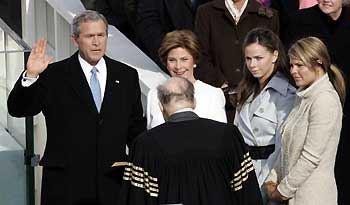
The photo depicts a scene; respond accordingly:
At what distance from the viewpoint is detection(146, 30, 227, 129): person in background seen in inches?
247

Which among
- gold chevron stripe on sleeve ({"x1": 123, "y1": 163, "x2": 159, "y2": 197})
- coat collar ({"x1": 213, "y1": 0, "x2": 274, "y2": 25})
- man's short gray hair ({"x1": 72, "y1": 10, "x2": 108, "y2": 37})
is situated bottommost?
gold chevron stripe on sleeve ({"x1": 123, "y1": 163, "x2": 159, "y2": 197})

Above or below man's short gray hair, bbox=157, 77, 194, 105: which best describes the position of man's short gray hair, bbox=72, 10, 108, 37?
above

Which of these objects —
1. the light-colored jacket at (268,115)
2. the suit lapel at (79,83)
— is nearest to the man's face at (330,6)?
the light-colored jacket at (268,115)

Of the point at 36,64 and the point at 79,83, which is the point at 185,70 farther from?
the point at 36,64

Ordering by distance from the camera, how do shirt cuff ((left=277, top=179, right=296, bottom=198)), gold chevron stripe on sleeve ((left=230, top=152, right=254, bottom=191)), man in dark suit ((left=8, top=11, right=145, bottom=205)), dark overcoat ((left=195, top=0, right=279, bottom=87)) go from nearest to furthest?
gold chevron stripe on sleeve ((left=230, top=152, right=254, bottom=191)) → shirt cuff ((left=277, top=179, right=296, bottom=198)) → man in dark suit ((left=8, top=11, right=145, bottom=205)) → dark overcoat ((left=195, top=0, right=279, bottom=87))

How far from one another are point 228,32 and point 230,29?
0.08 feet

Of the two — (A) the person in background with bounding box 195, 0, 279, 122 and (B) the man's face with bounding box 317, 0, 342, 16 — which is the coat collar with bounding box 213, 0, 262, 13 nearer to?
(A) the person in background with bounding box 195, 0, 279, 122

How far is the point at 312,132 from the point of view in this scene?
19.3 ft

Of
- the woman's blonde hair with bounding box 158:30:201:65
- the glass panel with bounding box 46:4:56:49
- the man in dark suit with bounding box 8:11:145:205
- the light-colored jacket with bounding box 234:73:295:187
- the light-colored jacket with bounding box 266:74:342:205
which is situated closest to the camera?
the light-colored jacket with bounding box 266:74:342:205

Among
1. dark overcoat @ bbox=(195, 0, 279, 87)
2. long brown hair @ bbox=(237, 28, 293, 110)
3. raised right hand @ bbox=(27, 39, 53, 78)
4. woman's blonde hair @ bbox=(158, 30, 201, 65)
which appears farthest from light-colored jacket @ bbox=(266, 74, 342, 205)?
raised right hand @ bbox=(27, 39, 53, 78)

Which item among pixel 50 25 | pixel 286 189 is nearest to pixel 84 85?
pixel 286 189

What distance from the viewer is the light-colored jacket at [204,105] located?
6.23m

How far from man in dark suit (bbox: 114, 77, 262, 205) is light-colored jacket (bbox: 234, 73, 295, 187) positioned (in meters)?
0.93

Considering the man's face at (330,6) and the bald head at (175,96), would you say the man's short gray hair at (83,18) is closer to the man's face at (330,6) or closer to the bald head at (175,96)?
the bald head at (175,96)
